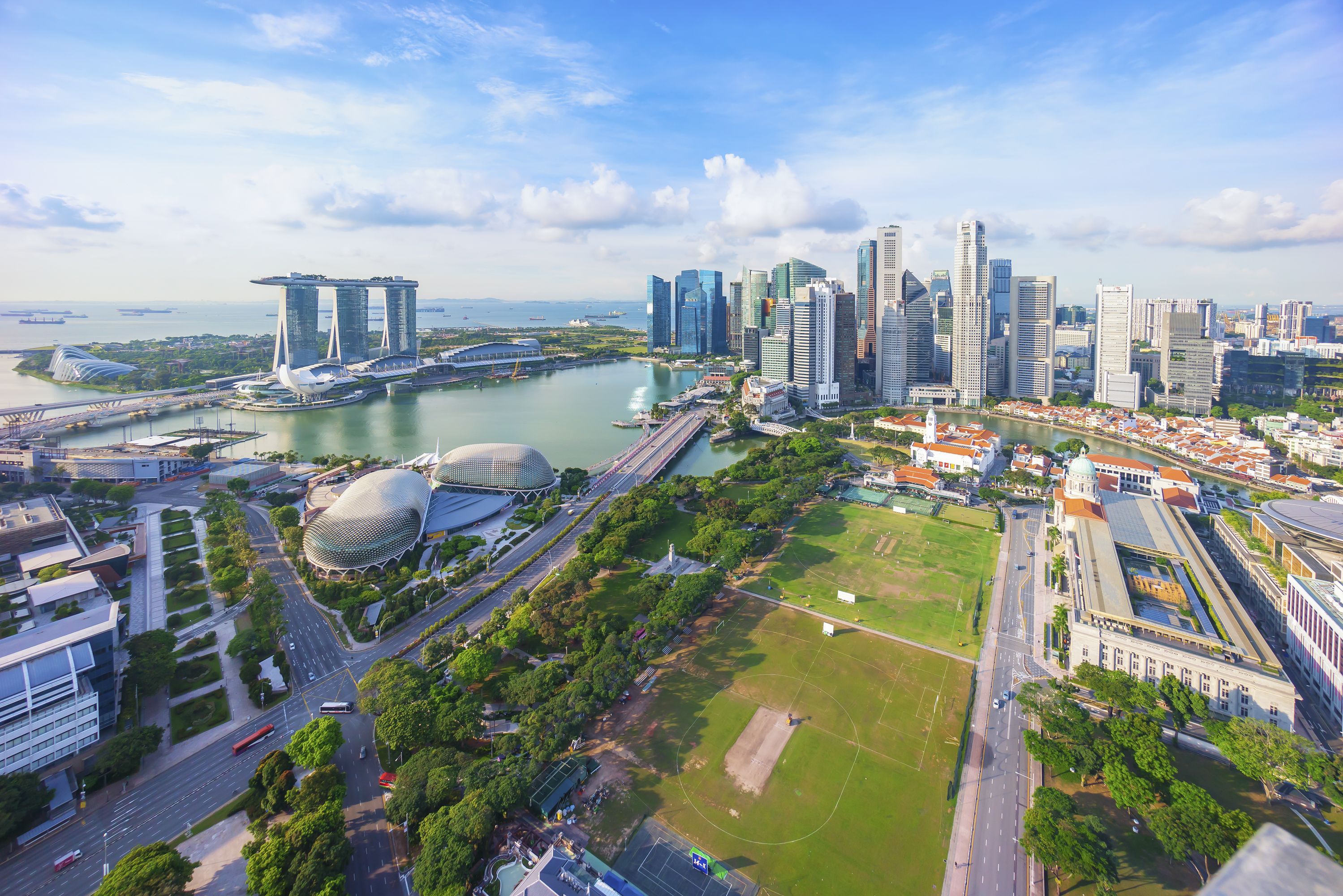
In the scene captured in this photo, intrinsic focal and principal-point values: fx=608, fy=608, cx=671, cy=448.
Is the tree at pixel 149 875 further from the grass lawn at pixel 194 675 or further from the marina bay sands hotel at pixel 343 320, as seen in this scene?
the marina bay sands hotel at pixel 343 320

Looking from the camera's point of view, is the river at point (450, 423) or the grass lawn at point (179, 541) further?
the river at point (450, 423)

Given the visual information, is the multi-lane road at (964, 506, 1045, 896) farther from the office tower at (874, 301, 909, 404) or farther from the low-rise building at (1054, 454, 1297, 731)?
the office tower at (874, 301, 909, 404)

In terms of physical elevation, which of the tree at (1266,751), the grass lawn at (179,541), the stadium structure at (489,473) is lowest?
the tree at (1266,751)

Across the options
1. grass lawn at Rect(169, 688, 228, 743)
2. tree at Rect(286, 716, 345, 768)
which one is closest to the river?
grass lawn at Rect(169, 688, 228, 743)

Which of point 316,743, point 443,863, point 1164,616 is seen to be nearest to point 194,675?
point 316,743

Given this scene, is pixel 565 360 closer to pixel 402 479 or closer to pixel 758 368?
pixel 758 368

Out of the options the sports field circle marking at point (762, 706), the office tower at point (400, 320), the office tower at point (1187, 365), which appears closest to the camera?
the sports field circle marking at point (762, 706)

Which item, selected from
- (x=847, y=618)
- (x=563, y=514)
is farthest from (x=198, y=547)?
(x=847, y=618)

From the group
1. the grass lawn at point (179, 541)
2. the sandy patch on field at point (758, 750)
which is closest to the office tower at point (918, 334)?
the sandy patch on field at point (758, 750)
